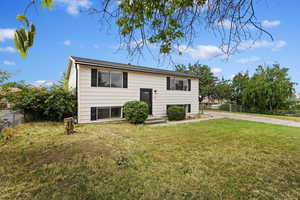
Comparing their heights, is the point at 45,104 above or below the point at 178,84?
below

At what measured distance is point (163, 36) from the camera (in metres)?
3.17

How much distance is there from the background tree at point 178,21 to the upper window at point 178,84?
9.42 m

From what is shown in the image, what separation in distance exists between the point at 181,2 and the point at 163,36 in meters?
0.72

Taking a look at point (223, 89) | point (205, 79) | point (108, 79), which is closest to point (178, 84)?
point (108, 79)

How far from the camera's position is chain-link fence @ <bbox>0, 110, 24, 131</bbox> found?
5.69 metres

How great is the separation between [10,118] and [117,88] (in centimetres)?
591

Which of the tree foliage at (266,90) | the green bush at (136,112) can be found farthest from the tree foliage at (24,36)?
the tree foliage at (266,90)

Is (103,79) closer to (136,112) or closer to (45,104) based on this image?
(136,112)

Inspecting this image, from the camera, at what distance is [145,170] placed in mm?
3068

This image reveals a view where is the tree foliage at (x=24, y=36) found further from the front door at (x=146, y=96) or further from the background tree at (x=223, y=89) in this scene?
the background tree at (x=223, y=89)

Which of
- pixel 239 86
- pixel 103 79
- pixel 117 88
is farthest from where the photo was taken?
pixel 239 86

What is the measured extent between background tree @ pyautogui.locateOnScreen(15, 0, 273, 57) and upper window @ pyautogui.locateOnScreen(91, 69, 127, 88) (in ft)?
21.3

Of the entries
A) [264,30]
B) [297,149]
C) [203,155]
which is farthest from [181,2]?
[297,149]

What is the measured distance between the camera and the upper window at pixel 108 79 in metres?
8.91
